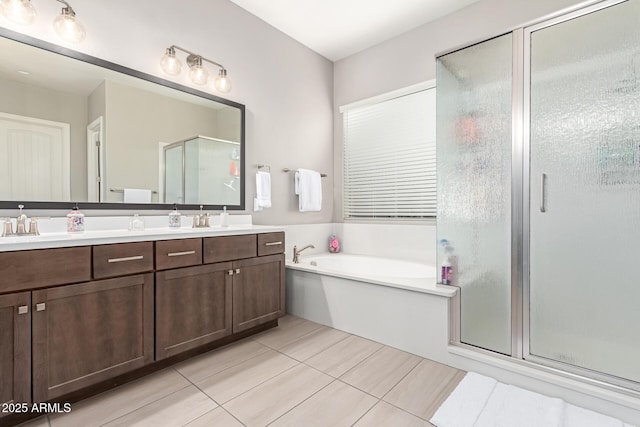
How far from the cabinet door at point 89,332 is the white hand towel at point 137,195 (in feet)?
2.05

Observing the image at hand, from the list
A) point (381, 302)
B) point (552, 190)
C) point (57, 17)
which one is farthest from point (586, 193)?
point (57, 17)

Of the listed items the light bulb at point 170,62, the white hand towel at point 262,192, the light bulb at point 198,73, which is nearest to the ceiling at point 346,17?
the light bulb at point 198,73

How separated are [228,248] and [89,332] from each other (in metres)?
0.84

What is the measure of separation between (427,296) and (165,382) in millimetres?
1643

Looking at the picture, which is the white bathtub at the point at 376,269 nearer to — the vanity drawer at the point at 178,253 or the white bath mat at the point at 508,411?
the white bath mat at the point at 508,411

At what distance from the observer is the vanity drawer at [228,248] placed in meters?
1.94

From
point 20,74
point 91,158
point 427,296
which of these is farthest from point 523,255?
point 20,74

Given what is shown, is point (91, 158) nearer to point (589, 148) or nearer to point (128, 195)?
point (128, 195)

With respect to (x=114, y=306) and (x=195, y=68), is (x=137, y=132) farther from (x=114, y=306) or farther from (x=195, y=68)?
(x=114, y=306)

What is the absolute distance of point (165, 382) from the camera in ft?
5.53

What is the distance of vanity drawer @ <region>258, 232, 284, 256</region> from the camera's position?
7.52 feet

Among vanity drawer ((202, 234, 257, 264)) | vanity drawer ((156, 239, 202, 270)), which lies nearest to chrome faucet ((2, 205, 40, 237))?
vanity drawer ((156, 239, 202, 270))

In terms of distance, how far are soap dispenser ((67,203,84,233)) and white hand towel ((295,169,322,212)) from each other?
1.81m

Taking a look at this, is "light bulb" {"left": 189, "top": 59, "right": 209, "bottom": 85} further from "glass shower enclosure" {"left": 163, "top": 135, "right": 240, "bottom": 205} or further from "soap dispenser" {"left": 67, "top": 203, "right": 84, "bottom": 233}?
"soap dispenser" {"left": 67, "top": 203, "right": 84, "bottom": 233}
